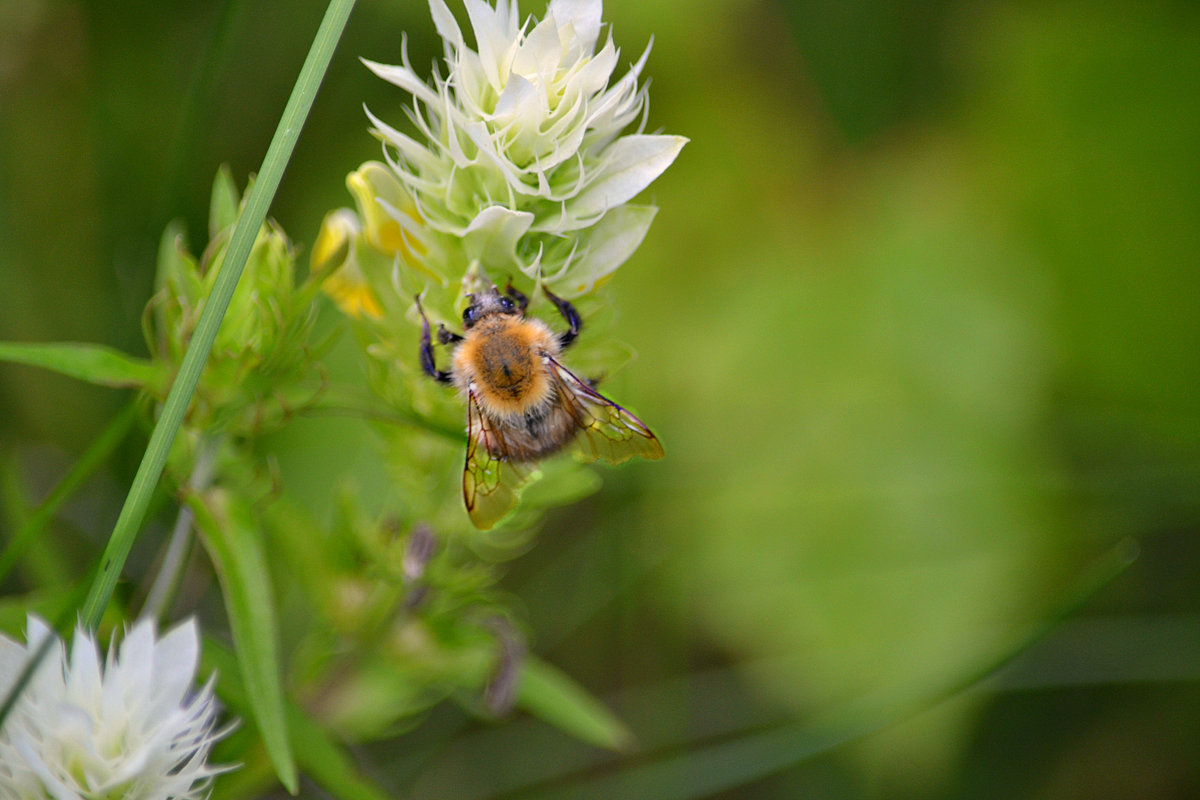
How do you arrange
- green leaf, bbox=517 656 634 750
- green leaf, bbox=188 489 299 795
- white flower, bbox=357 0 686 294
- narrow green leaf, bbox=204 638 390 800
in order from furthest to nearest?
green leaf, bbox=517 656 634 750 < narrow green leaf, bbox=204 638 390 800 < white flower, bbox=357 0 686 294 < green leaf, bbox=188 489 299 795

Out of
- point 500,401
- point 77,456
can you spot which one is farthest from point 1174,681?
point 77,456

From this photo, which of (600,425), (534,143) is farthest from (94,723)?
(534,143)

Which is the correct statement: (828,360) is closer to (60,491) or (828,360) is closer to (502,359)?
(502,359)

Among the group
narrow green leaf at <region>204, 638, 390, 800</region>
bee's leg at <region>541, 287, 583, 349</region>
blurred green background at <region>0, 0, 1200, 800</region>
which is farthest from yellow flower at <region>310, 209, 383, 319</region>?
blurred green background at <region>0, 0, 1200, 800</region>

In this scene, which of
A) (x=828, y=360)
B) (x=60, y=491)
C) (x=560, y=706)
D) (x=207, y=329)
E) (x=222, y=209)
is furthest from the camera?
(x=828, y=360)

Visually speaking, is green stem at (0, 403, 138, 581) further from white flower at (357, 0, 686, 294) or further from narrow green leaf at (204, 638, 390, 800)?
white flower at (357, 0, 686, 294)

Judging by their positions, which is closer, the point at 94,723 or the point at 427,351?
the point at 94,723
